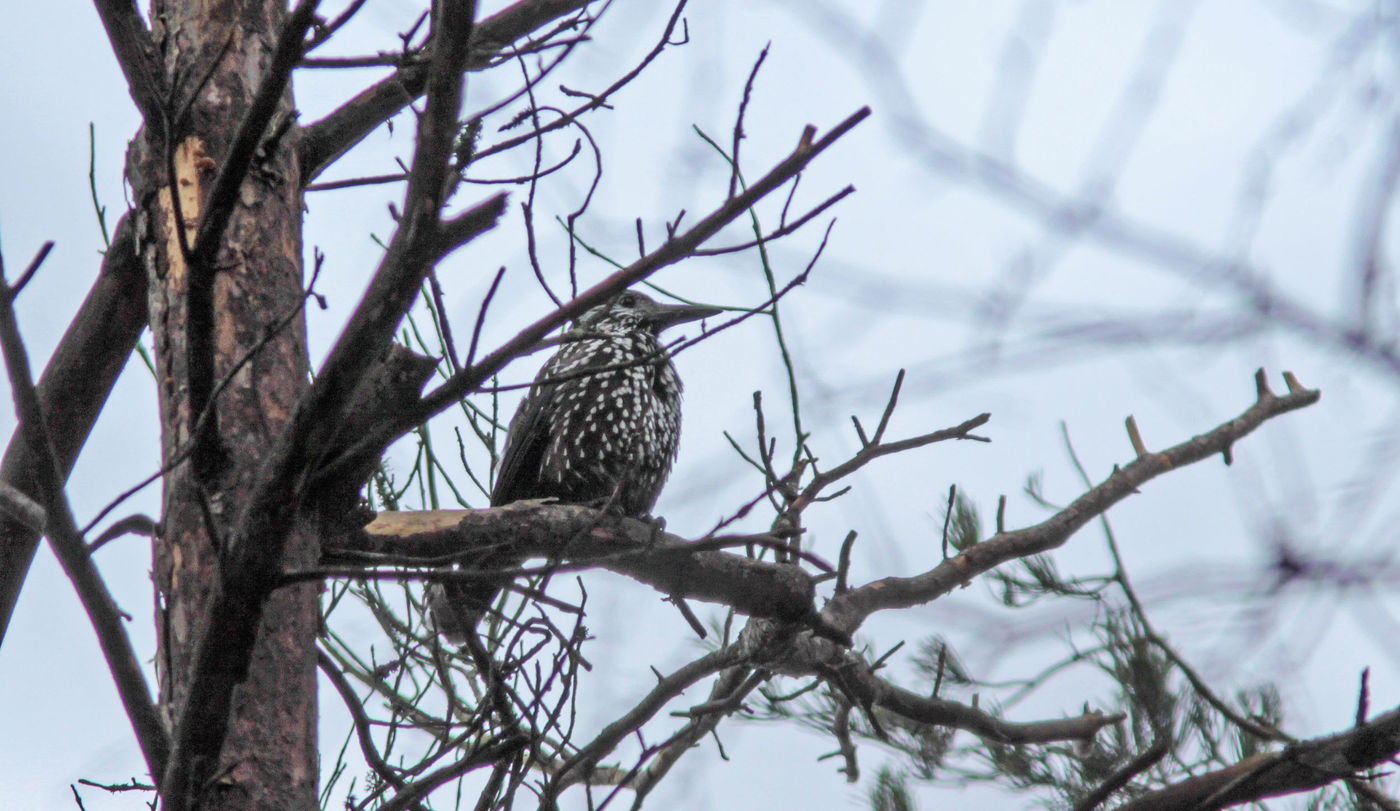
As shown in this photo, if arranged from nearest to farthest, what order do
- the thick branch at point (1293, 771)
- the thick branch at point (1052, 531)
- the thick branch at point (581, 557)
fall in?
1. the thick branch at point (1293, 771)
2. the thick branch at point (581, 557)
3. the thick branch at point (1052, 531)

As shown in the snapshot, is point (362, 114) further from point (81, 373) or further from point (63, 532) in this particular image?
point (63, 532)

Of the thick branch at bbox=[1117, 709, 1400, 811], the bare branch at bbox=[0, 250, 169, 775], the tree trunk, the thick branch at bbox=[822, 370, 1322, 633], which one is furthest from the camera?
the thick branch at bbox=[822, 370, 1322, 633]

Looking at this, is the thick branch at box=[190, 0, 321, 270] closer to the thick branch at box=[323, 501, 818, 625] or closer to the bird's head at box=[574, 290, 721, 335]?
the thick branch at box=[323, 501, 818, 625]

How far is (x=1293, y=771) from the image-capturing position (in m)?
2.02

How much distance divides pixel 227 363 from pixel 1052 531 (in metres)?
2.03

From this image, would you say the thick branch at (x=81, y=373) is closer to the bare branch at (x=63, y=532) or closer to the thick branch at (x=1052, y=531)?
the bare branch at (x=63, y=532)

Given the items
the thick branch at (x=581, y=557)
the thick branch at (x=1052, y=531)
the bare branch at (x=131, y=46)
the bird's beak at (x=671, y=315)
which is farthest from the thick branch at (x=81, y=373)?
the bird's beak at (x=671, y=315)

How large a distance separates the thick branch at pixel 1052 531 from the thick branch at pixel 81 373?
1677 millimetres

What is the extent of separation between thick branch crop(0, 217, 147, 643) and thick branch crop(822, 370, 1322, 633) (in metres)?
1.68

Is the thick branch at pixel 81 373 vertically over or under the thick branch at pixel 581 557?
over

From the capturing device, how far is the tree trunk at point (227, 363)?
1.55m

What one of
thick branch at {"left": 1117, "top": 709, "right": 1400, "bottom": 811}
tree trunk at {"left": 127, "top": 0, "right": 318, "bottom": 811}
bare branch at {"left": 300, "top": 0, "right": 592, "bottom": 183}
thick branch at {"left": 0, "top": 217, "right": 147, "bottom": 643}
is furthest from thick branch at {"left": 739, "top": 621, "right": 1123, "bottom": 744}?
thick branch at {"left": 0, "top": 217, "right": 147, "bottom": 643}

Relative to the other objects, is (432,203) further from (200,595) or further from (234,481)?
(200,595)

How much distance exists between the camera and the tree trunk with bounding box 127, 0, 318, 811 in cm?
155
